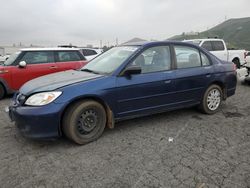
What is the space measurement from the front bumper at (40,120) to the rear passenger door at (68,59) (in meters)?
4.65

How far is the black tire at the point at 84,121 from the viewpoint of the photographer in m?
3.89

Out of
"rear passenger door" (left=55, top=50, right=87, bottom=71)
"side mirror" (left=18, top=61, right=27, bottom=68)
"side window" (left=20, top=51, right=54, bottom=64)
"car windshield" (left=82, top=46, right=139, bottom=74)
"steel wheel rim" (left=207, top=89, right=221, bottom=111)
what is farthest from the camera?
"rear passenger door" (left=55, top=50, right=87, bottom=71)

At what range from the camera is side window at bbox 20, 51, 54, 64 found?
314 inches

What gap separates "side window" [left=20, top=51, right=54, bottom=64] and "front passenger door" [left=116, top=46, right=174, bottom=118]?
460 cm

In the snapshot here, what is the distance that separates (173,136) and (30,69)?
17.5 feet

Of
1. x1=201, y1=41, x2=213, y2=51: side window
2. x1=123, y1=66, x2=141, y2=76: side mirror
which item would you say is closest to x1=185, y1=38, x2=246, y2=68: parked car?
x1=201, y1=41, x2=213, y2=51: side window

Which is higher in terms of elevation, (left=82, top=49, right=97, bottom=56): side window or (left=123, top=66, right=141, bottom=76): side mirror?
(left=82, top=49, right=97, bottom=56): side window

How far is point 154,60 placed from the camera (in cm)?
481

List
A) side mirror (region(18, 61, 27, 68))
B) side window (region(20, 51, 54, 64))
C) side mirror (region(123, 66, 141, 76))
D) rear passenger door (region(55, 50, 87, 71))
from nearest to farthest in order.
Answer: side mirror (region(123, 66, 141, 76)) < side mirror (region(18, 61, 27, 68)) < side window (region(20, 51, 54, 64)) < rear passenger door (region(55, 50, 87, 71))

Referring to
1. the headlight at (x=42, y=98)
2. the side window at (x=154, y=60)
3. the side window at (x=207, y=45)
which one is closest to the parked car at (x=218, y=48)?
the side window at (x=207, y=45)

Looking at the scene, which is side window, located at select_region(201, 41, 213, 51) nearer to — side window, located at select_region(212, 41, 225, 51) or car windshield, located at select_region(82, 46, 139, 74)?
side window, located at select_region(212, 41, 225, 51)

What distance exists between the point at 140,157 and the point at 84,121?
1071 millimetres

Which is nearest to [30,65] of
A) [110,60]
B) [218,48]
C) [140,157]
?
[110,60]

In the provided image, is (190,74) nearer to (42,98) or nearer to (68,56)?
Answer: (42,98)
